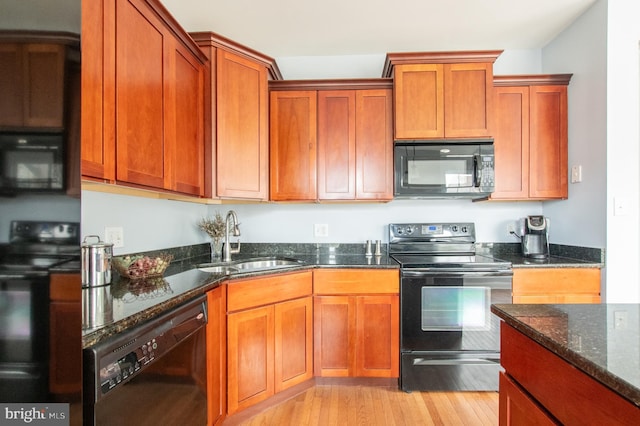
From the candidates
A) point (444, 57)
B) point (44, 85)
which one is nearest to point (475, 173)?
point (444, 57)

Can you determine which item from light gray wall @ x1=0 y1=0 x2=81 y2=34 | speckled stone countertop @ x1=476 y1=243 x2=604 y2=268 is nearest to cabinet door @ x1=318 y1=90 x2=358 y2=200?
speckled stone countertop @ x1=476 y1=243 x2=604 y2=268

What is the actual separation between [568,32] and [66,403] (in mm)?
3490

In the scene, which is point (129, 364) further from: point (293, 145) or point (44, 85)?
point (293, 145)

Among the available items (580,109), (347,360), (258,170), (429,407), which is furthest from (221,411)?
(580,109)

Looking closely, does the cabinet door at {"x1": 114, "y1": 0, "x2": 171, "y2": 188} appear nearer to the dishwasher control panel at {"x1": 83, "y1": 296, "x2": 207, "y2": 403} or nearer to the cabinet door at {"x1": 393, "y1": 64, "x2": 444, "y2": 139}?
the dishwasher control panel at {"x1": 83, "y1": 296, "x2": 207, "y2": 403}

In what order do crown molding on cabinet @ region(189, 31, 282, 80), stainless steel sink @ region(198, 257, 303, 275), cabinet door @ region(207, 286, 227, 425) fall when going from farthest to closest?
stainless steel sink @ region(198, 257, 303, 275), crown molding on cabinet @ region(189, 31, 282, 80), cabinet door @ region(207, 286, 227, 425)

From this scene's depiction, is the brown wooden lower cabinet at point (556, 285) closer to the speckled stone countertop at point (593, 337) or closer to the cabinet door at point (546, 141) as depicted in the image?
the cabinet door at point (546, 141)

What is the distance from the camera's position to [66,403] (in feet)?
2.04

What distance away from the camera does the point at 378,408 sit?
199cm

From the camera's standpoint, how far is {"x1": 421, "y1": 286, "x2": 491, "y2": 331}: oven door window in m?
2.15

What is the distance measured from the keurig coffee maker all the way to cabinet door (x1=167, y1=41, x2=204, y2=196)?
2435mm

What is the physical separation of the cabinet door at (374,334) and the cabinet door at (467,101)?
4.38 ft

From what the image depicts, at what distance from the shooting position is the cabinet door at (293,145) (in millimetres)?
2434

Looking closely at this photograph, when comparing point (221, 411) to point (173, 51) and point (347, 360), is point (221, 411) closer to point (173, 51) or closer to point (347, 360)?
point (347, 360)
